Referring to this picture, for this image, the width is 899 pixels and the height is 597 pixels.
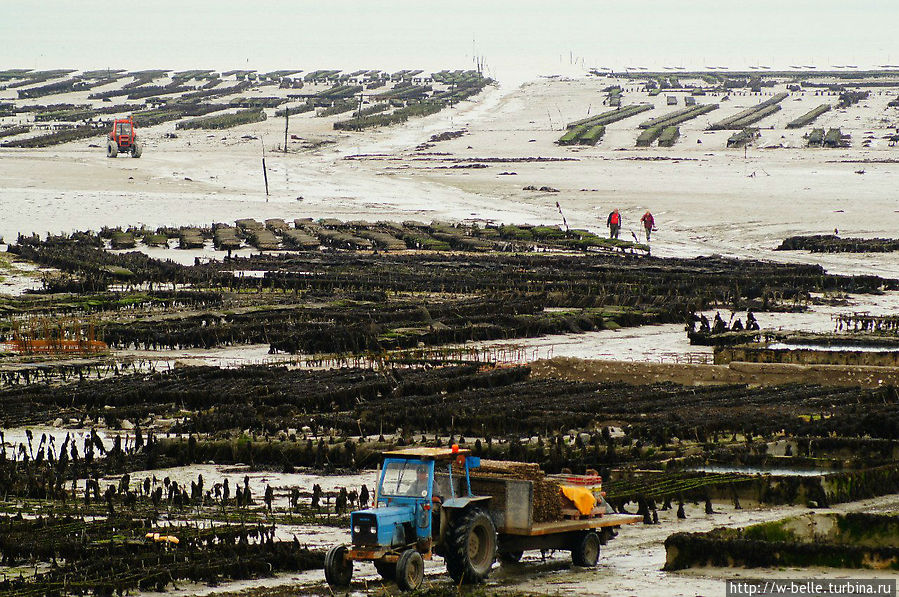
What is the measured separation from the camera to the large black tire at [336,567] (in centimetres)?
1149

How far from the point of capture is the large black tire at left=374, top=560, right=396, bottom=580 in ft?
37.8

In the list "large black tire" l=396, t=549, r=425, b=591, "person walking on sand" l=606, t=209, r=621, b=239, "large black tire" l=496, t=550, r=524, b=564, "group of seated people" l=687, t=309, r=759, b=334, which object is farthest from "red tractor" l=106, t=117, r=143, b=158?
"large black tire" l=396, t=549, r=425, b=591

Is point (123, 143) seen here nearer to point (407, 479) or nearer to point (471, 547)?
point (407, 479)

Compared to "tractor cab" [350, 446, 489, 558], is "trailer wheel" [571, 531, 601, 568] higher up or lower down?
lower down

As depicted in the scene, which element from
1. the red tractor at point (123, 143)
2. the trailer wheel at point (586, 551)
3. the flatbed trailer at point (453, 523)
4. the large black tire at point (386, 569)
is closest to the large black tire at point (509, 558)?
the flatbed trailer at point (453, 523)

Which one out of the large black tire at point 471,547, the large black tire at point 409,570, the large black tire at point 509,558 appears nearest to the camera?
the large black tire at point 409,570

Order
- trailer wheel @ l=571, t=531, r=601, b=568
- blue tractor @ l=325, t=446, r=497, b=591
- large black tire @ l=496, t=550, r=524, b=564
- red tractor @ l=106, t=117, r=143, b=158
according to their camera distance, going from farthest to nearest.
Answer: red tractor @ l=106, t=117, r=143, b=158, large black tire @ l=496, t=550, r=524, b=564, trailer wheel @ l=571, t=531, r=601, b=568, blue tractor @ l=325, t=446, r=497, b=591

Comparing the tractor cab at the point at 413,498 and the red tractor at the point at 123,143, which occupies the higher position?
the tractor cab at the point at 413,498

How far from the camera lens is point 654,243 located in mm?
48844

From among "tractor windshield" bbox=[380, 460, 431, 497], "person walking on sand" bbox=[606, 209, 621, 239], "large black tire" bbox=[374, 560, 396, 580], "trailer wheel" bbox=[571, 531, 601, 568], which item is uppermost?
"tractor windshield" bbox=[380, 460, 431, 497]

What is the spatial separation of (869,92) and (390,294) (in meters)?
84.3

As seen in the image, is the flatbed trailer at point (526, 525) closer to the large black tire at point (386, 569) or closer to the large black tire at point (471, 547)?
the large black tire at point (471, 547)

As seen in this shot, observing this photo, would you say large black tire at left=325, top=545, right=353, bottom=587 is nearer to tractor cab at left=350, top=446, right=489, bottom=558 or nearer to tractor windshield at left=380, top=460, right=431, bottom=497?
tractor cab at left=350, top=446, right=489, bottom=558

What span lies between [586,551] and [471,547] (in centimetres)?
127
